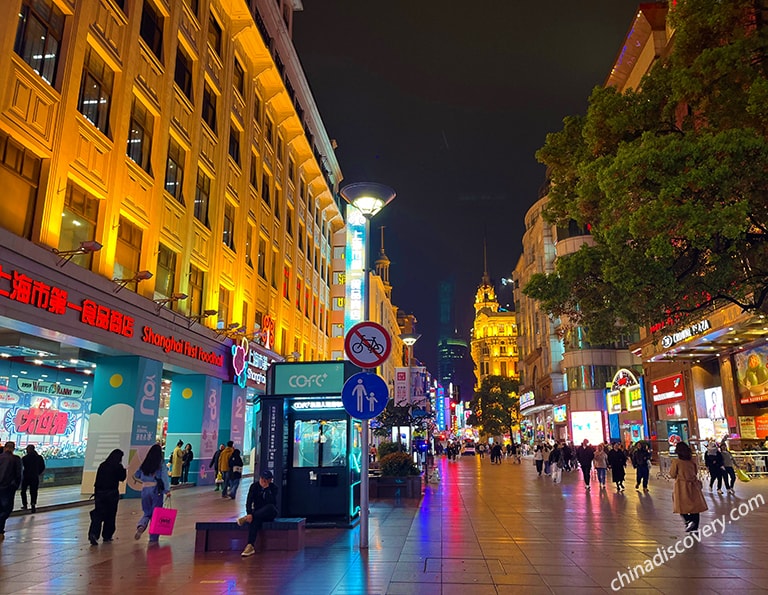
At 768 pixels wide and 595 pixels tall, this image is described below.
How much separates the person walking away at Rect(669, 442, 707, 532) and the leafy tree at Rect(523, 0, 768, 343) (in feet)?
8.56

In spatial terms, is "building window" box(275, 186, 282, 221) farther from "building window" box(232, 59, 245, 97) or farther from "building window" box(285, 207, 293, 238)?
"building window" box(232, 59, 245, 97)

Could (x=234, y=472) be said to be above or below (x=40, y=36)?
below

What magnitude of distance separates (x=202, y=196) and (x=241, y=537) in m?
17.4

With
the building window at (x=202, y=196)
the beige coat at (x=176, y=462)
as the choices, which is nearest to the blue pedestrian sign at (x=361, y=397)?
the beige coat at (x=176, y=462)

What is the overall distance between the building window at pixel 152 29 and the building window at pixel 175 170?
9.92ft

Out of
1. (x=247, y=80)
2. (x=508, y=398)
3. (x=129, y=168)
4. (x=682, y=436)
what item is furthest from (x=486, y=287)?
(x=129, y=168)

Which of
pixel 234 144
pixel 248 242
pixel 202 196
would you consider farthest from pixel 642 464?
pixel 234 144

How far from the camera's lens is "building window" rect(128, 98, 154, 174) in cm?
1847

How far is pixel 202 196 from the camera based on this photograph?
23812 millimetres

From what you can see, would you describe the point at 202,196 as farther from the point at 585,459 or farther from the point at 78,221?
the point at 585,459

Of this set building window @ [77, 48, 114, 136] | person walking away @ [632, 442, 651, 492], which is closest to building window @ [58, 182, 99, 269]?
building window @ [77, 48, 114, 136]

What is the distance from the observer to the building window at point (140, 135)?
1847 cm

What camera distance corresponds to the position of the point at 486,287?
550ft

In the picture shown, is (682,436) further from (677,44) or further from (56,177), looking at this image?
(56,177)
